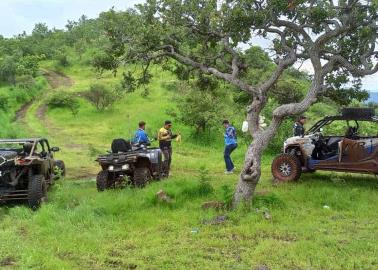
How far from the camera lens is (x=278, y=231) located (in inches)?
320

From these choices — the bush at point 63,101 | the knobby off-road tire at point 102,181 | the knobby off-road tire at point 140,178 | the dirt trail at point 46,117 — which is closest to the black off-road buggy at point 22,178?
the knobby off-road tire at point 102,181

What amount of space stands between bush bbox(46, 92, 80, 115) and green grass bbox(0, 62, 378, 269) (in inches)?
896

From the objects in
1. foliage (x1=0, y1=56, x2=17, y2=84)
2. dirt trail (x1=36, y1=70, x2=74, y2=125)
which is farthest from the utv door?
foliage (x1=0, y1=56, x2=17, y2=84)

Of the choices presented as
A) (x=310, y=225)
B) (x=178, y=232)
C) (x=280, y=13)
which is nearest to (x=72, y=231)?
(x=178, y=232)

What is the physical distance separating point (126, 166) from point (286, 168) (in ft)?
13.3

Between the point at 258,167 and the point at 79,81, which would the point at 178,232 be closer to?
the point at 258,167

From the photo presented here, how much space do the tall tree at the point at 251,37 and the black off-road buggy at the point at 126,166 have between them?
2.09m

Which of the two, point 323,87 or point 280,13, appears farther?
point 323,87

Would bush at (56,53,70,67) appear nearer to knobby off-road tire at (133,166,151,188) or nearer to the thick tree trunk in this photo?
knobby off-road tire at (133,166,151,188)

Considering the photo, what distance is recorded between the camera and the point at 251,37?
34.3ft

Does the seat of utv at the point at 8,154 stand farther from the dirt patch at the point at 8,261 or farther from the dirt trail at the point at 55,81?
the dirt trail at the point at 55,81

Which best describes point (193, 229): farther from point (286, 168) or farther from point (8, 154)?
point (286, 168)

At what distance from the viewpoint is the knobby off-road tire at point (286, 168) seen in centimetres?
1266

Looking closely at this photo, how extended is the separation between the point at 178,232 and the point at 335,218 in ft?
9.55
